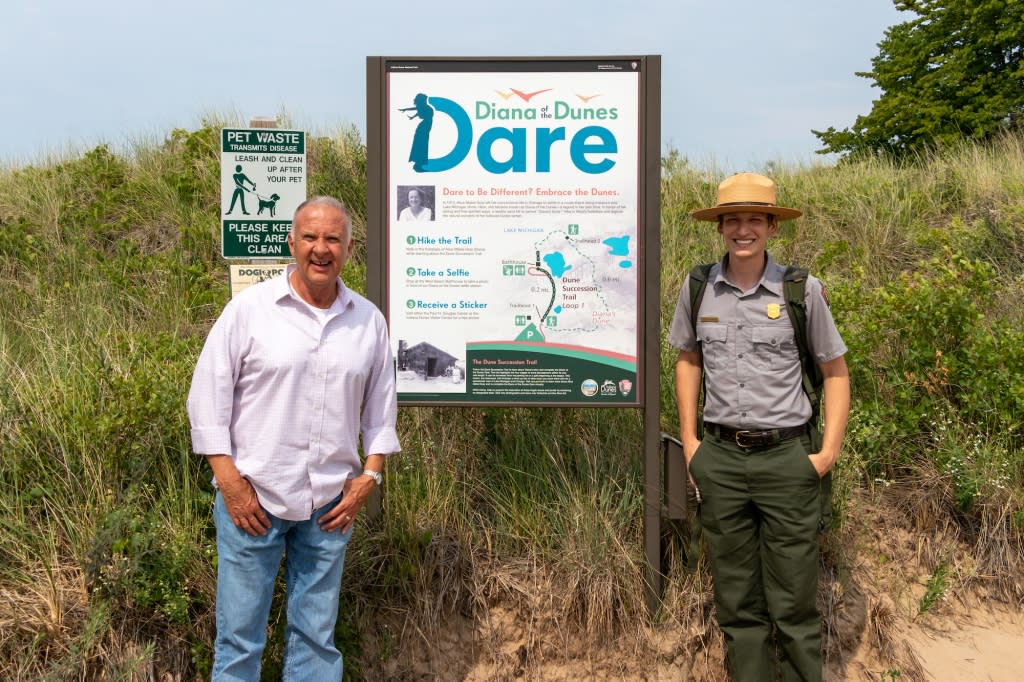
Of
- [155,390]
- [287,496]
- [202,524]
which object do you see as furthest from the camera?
[155,390]

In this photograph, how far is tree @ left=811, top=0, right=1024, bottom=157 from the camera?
18156 mm

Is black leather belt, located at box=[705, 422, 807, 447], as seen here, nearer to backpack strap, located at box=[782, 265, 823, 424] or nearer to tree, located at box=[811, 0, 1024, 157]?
backpack strap, located at box=[782, 265, 823, 424]

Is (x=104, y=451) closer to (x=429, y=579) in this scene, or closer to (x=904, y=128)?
(x=429, y=579)

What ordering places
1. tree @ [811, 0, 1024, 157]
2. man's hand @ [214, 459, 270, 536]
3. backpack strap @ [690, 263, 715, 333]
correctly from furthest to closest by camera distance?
tree @ [811, 0, 1024, 157] → backpack strap @ [690, 263, 715, 333] → man's hand @ [214, 459, 270, 536]

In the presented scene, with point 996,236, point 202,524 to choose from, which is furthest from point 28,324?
point 996,236

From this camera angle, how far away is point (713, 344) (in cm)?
403

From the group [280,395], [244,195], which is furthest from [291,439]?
[244,195]

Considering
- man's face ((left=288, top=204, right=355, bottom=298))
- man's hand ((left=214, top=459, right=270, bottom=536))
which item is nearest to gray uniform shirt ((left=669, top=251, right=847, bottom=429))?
man's face ((left=288, top=204, right=355, bottom=298))

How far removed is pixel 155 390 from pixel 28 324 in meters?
2.59

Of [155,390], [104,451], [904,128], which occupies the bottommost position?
[104,451]

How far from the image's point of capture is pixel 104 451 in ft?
15.2

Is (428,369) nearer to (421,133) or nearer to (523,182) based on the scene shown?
(523,182)

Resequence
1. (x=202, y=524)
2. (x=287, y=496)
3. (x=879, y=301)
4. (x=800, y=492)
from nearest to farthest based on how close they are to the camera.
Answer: (x=287, y=496), (x=800, y=492), (x=202, y=524), (x=879, y=301)

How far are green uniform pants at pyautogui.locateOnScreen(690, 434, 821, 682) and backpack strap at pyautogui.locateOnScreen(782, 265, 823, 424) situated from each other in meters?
0.22
